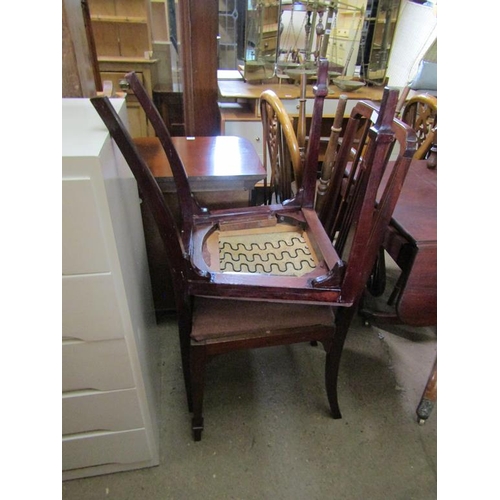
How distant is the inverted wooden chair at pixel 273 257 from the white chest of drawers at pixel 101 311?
10 centimetres

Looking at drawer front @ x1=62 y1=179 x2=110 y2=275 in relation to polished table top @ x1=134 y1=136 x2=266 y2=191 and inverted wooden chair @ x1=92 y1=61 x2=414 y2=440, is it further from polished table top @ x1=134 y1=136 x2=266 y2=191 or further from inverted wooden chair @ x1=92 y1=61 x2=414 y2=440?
polished table top @ x1=134 y1=136 x2=266 y2=191

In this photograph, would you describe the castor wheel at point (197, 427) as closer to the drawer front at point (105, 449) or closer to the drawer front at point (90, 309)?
the drawer front at point (105, 449)

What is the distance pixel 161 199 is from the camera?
2.46 ft

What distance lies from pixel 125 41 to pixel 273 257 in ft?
9.09

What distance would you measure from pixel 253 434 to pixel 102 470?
47 centimetres

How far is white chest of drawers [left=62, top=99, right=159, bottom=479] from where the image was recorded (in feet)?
1.95

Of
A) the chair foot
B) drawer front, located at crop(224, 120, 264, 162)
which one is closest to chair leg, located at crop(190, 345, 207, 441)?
the chair foot

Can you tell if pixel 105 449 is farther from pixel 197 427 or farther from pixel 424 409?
pixel 424 409

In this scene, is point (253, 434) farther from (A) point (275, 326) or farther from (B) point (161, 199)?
(B) point (161, 199)

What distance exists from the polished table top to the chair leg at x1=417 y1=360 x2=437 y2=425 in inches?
34.7

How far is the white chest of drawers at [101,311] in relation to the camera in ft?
1.95

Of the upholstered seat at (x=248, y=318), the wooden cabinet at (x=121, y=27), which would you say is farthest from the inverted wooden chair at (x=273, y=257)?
the wooden cabinet at (x=121, y=27)
